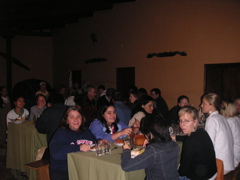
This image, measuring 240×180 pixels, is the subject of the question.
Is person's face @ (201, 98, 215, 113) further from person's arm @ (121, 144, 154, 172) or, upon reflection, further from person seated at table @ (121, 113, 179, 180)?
person's arm @ (121, 144, 154, 172)

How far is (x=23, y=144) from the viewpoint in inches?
165

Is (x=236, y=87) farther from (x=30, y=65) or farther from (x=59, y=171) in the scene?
(x=30, y=65)

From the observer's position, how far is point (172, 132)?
132 inches

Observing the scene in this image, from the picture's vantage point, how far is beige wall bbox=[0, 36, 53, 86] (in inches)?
457

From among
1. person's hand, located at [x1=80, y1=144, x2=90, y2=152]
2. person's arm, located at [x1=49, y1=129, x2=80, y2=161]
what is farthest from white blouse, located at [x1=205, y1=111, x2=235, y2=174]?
person's arm, located at [x1=49, y1=129, x2=80, y2=161]

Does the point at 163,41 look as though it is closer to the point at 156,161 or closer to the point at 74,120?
the point at 74,120

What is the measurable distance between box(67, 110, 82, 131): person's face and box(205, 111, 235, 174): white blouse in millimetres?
1395

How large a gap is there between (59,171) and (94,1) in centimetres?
679

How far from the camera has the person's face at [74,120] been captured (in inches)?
106

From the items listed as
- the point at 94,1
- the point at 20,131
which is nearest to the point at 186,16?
the point at 94,1

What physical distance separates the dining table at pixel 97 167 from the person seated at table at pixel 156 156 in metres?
0.14

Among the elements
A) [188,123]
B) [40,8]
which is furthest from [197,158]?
[40,8]

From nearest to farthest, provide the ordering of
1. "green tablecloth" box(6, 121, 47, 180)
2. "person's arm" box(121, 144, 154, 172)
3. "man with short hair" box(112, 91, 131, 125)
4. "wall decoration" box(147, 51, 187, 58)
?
"person's arm" box(121, 144, 154, 172)
"green tablecloth" box(6, 121, 47, 180)
"man with short hair" box(112, 91, 131, 125)
"wall decoration" box(147, 51, 187, 58)

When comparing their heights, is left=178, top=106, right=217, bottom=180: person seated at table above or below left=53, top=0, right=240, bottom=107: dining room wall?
below
